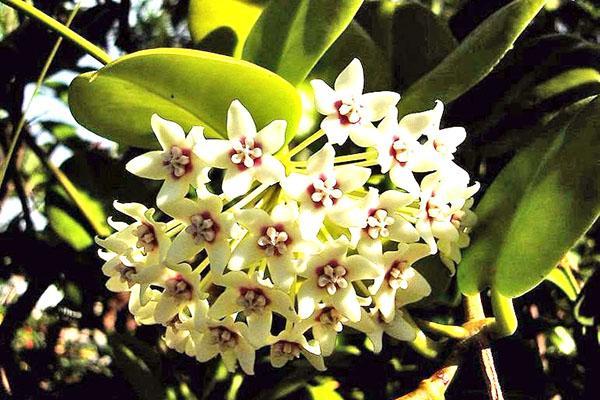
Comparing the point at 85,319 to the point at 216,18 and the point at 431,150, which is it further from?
the point at 431,150

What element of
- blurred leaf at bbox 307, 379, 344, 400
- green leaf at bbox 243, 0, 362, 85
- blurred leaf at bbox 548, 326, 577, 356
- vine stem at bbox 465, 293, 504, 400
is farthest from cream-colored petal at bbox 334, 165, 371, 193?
blurred leaf at bbox 548, 326, 577, 356

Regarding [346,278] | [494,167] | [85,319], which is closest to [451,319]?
[494,167]

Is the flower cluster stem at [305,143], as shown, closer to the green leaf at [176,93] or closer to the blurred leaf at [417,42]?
the green leaf at [176,93]

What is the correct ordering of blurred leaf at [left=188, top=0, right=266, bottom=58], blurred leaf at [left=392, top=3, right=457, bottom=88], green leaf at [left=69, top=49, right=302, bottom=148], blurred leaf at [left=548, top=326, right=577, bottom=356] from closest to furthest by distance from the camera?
green leaf at [left=69, top=49, right=302, bottom=148] → blurred leaf at [left=188, top=0, right=266, bottom=58] → blurred leaf at [left=392, top=3, right=457, bottom=88] → blurred leaf at [left=548, top=326, right=577, bottom=356]

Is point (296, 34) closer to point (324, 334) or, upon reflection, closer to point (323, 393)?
point (324, 334)

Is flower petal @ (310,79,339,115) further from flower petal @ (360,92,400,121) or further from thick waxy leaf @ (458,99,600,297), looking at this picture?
thick waxy leaf @ (458,99,600,297)

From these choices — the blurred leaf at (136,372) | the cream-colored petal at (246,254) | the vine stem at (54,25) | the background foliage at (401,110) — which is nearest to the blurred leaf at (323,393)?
the background foliage at (401,110)
